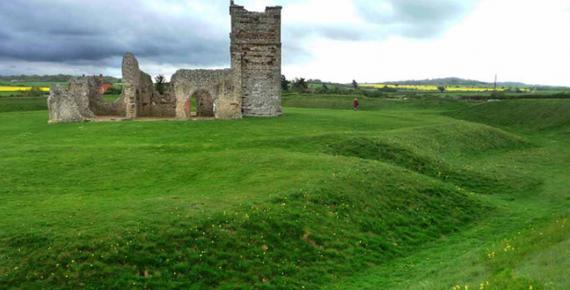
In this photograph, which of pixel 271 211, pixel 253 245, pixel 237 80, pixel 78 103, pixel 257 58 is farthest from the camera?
pixel 257 58

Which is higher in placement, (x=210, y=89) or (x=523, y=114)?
(x=210, y=89)

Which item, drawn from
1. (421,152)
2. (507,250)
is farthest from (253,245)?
(421,152)

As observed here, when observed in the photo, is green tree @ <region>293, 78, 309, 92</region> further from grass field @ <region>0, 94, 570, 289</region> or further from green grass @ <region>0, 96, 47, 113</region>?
grass field @ <region>0, 94, 570, 289</region>

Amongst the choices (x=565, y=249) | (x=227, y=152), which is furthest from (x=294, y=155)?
(x=565, y=249)

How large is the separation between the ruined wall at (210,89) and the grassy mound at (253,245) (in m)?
24.1

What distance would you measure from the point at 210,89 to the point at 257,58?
590 cm

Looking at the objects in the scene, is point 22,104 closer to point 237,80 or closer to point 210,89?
point 210,89

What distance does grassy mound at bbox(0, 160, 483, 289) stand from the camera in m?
16.1

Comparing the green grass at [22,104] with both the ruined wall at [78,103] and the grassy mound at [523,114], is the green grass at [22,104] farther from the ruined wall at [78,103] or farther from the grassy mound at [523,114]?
the grassy mound at [523,114]

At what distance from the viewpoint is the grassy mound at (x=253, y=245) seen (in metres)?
16.1

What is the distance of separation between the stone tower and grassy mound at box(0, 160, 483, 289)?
25094 millimetres

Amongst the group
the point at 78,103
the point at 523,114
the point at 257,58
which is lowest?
the point at 523,114

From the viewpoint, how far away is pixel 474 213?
25672mm

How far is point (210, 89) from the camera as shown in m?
46.5
